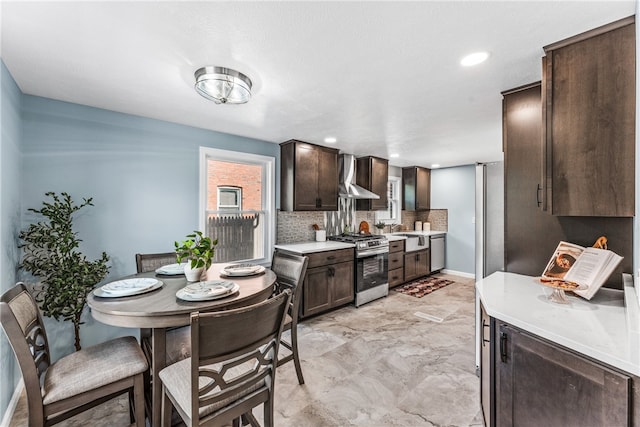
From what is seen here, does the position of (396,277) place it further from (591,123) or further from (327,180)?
(591,123)

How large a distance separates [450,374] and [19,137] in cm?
411

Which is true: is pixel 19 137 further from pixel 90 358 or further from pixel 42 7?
pixel 90 358

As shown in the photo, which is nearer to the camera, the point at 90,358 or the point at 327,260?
the point at 90,358

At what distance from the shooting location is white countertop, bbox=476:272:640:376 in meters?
1.03

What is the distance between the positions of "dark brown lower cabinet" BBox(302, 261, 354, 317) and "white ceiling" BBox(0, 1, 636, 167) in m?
2.01

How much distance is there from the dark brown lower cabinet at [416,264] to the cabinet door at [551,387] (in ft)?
12.7

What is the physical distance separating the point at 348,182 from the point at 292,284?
8.37 ft

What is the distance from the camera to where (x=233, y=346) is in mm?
1178

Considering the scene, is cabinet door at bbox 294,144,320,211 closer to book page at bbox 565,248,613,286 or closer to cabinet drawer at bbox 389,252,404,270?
cabinet drawer at bbox 389,252,404,270

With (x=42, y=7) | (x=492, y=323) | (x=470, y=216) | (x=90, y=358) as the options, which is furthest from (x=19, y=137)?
(x=470, y=216)

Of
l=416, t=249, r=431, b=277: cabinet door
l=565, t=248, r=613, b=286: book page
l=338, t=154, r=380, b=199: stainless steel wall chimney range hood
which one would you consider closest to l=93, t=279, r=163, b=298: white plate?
l=565, t=248, r=613, b=286: book page

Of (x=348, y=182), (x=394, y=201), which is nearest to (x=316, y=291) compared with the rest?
(x=348, y=182)

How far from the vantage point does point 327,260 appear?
3.75 m

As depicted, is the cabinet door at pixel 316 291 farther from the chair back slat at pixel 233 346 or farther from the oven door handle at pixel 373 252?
the chair back slat at pixel 233 346
